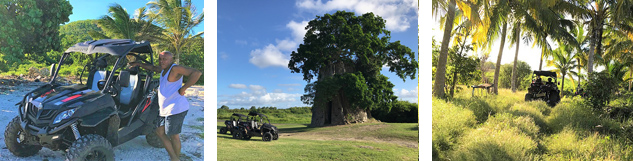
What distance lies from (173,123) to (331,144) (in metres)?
2.30

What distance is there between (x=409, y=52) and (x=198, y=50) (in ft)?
10.7

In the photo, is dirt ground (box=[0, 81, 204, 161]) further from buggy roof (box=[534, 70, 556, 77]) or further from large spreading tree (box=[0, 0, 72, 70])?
buggy roof (box=[534, 70, 556, 77])

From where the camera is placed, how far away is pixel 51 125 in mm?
3854

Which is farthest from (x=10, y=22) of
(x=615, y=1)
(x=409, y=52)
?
(x=615, y=1)

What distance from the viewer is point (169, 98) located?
4.45 m

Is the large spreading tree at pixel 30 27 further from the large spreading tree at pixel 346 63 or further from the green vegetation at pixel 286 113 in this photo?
the large spreading tree at pixel 346 63

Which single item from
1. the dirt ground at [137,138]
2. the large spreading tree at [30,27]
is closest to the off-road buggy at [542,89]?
the dirt ground at [137,138]

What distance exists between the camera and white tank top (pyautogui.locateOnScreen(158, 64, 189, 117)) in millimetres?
4434

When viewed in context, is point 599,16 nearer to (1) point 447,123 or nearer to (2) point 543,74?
(2) point 543,74

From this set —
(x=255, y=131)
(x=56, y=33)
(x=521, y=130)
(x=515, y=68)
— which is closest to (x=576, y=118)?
(x=521, y=130)

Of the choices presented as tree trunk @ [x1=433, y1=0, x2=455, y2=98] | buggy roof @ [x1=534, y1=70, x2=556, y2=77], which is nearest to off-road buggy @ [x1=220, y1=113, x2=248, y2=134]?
tree trunk @ [x1=433, y1=0, x2=455, y2=98]

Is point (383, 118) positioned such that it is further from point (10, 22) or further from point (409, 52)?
point (10, 22)

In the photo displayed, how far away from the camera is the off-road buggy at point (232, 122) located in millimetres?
5641

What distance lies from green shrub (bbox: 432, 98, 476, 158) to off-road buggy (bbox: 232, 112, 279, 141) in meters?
2.32
